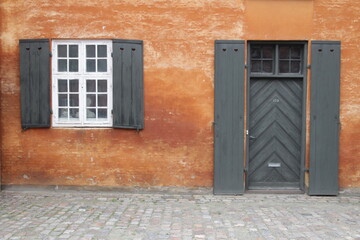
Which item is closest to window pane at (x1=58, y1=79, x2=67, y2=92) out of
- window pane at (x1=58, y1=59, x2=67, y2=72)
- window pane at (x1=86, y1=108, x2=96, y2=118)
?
window pane at (x1=58, y1=59, x2=67, y2=72)

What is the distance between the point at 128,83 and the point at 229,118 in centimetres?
218

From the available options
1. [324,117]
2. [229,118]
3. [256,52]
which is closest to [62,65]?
[229,118]

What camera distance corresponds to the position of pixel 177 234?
4.68 meters

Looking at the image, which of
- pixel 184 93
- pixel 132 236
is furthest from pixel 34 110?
pixel 132 236

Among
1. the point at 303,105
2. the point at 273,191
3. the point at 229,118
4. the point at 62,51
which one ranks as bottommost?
the point at 273,191

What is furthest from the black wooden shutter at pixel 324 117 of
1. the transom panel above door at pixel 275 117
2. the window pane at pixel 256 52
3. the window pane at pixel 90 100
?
the window pane at pixel 90 100

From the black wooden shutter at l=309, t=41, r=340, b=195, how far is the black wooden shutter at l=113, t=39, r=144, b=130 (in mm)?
3500

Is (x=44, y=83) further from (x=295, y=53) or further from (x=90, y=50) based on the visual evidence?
(x=295, y=53)

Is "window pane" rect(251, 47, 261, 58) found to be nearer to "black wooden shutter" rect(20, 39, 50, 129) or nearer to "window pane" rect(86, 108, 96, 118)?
"window pane" rect(86, 108, 96, 118)

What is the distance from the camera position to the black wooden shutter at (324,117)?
6.61m

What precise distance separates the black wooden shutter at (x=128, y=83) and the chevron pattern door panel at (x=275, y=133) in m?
2.35

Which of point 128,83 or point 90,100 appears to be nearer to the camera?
point 128,83

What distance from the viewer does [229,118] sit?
21.9 feet

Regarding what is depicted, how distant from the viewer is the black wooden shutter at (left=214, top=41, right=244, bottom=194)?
21.8ft
